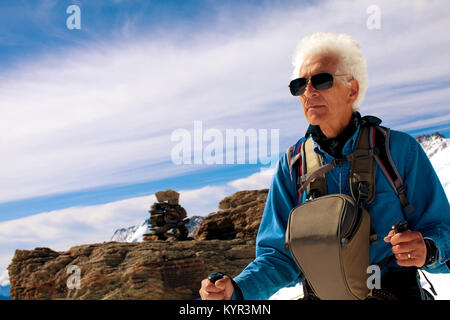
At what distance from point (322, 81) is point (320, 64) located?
0.13 metres

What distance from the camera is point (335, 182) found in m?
2.66

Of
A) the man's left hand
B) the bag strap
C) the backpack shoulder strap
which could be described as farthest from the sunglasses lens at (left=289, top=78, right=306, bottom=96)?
the man's left hand

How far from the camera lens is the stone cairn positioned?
20331 mm

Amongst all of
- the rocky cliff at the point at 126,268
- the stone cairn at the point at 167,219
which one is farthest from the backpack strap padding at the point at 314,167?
the stone cairn at the point at 167,219

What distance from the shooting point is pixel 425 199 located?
2453 millimetres

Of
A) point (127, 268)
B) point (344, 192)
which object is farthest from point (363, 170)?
point (127, 268)

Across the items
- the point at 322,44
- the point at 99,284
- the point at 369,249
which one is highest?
the point at 322,44
